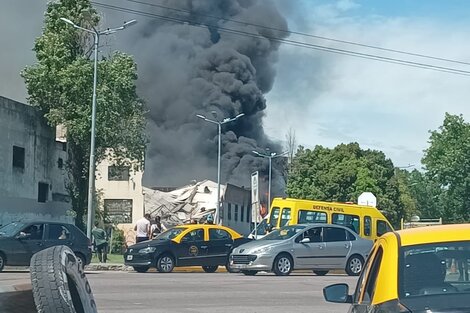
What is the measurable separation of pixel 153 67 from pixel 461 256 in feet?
278

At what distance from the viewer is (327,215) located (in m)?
34.3

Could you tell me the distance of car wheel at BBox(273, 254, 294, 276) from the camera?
25.3 m

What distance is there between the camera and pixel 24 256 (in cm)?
2442

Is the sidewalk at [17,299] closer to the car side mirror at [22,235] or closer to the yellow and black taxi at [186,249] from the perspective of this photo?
the car side mirror at [22,235]

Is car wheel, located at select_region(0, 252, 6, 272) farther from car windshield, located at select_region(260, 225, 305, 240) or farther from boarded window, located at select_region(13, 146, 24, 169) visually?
boarded window, located at select_region(13, 146, 24, 169)

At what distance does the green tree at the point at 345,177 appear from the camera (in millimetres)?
79125

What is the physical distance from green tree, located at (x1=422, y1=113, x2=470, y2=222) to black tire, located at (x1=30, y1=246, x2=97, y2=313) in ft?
214

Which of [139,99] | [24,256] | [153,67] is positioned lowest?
[24,256]

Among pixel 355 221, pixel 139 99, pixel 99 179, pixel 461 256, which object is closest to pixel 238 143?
pixel 99 179

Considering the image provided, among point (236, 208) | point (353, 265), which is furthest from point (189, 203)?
point (353, 265)

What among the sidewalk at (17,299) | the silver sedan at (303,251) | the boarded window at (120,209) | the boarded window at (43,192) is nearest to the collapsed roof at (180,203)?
the boarded window at (120,209)

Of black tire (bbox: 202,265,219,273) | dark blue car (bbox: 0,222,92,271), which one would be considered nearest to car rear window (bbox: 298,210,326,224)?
black tire (bbox: 202,265,219,273)

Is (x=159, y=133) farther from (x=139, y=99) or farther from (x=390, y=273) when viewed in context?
(x=390, y=273)

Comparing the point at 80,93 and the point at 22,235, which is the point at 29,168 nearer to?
the point at 80,93
